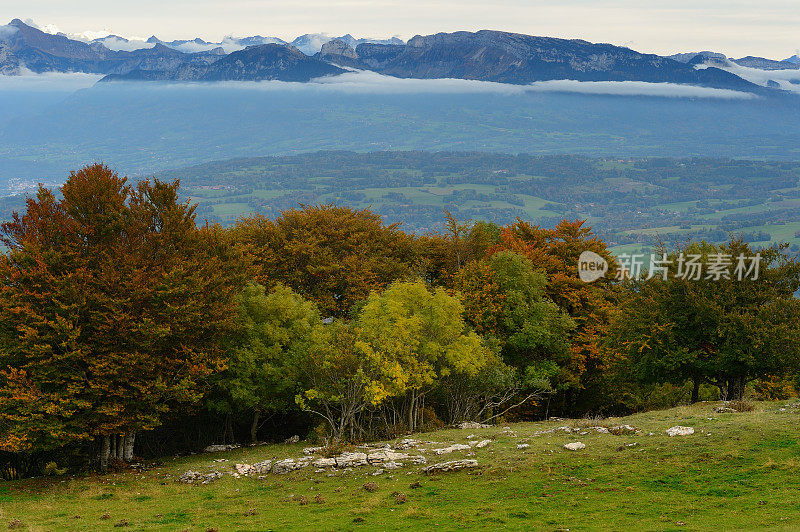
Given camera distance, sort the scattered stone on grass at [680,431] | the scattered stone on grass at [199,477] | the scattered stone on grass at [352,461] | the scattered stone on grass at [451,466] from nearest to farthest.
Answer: the scattered stone on grass at [451,466], the scattered stone on grass at [680,431], the scattered stone on grass at [352,461], the scattered stone on grass at [199,477]

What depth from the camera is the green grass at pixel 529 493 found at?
20.6 m

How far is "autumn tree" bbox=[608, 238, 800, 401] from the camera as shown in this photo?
4169cm

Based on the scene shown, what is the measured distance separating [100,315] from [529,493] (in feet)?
74.6

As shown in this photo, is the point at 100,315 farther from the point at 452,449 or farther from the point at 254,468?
the point at 452,449

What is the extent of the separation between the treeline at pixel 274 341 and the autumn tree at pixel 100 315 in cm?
11

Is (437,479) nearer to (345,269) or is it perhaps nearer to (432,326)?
(432,326)

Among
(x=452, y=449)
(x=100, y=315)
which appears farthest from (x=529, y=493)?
(x=100, y=315)

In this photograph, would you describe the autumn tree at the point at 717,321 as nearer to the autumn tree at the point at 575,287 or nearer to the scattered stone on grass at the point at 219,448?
the autumn tree at the point at 575,287

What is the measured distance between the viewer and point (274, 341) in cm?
4231

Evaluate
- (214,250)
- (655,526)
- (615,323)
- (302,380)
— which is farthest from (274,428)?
(655,526)

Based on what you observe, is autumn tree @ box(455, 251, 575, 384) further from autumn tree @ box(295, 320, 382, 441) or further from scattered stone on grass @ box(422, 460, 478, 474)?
scattered stone on grass @ box(422, 460, 478, 474)

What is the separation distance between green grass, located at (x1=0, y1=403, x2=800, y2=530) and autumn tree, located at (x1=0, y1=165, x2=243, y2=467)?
378 cm

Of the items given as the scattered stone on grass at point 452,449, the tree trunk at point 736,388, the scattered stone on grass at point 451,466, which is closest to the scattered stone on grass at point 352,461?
the scattered stone on grass at point 452,449

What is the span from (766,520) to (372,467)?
15.0 metres
